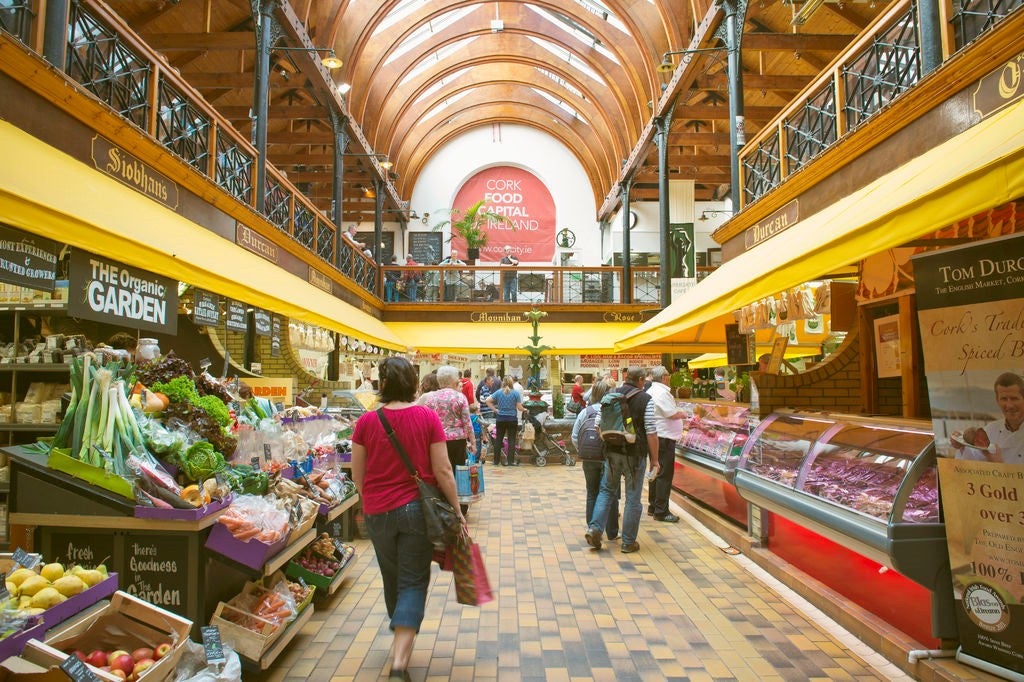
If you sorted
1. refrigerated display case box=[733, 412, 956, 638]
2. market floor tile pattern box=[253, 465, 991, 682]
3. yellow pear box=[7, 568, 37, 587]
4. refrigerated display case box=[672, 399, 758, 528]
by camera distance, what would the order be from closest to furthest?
yellow pear box=[7, 568, 37, 587] < refrigerated display case box=[733, 412, 956, 638] < market floor tile pattern box=[253, 465, 991, 682] < refrigerated display case box=[672, 399, 758, 528]

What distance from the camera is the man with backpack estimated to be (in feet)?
16.9

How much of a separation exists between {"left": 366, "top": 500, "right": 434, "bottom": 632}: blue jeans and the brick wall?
11.8ft

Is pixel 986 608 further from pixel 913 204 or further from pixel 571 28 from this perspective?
pixel 571 28

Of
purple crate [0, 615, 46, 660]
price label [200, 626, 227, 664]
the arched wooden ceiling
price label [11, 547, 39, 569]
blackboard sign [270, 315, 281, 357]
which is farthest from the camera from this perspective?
the arched wooden ceiling

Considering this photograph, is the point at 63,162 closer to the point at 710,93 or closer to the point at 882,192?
the point at 882,192

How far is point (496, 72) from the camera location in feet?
69.2

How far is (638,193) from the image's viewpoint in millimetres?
21500

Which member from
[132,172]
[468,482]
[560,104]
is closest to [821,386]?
[468,482]

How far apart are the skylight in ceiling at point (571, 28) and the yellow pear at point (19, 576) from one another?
17.2 metres

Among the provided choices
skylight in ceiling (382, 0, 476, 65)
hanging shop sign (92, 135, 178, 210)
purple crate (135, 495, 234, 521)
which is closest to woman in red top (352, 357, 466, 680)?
purple crate (135, 495, 234, 521)

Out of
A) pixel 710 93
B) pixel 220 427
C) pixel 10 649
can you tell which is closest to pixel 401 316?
pixel 710 93

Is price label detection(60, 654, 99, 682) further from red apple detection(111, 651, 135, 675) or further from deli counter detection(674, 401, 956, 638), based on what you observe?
deli counter detection(674, 401, 956, 638)

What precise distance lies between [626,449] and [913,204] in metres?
2.97

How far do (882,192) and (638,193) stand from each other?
18.7m
